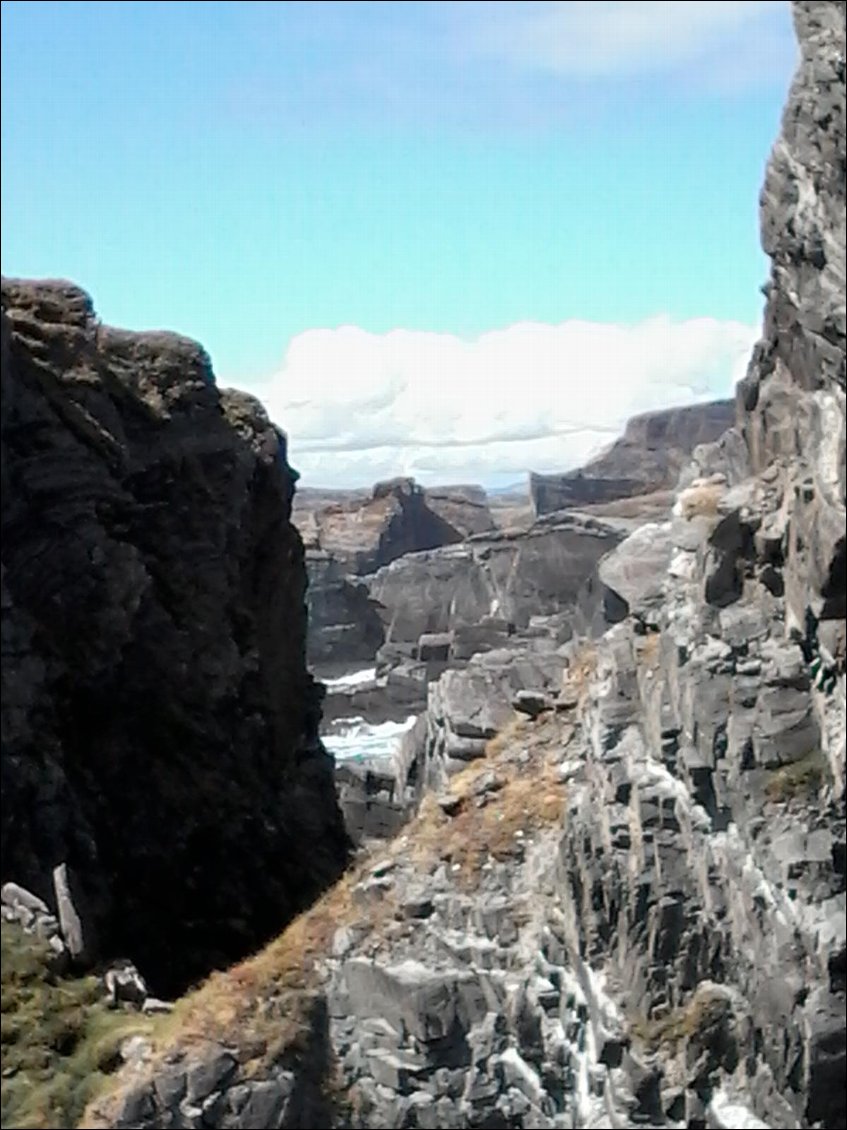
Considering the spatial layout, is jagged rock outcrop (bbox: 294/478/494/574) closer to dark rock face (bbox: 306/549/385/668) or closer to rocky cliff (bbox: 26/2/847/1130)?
dark rock face (bbox: 306/549/385/668)

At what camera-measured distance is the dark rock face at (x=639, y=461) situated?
419ft

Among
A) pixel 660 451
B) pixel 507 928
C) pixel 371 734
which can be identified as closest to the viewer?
pixel 507 928

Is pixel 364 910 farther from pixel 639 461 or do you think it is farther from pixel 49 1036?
pixel 639 461

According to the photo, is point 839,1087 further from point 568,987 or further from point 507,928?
point 507,928

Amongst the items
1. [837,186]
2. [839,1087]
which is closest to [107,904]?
[839,1087]

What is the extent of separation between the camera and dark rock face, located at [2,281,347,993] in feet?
81.7

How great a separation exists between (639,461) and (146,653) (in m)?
115

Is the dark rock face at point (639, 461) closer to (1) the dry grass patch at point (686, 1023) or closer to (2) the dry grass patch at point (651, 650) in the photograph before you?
(2) the dry grass patch at point (651, 650)

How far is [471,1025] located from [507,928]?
160 cm

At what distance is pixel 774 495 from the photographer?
19.9 metres

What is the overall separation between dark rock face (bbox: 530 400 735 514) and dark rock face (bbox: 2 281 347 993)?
9016 centimetres

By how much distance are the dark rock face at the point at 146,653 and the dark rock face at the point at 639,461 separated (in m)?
90.2

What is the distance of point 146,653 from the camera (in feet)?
93.4

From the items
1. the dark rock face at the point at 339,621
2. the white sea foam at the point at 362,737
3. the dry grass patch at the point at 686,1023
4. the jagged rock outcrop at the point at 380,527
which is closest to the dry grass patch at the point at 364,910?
the dry grass patch at the point at 686,1023
